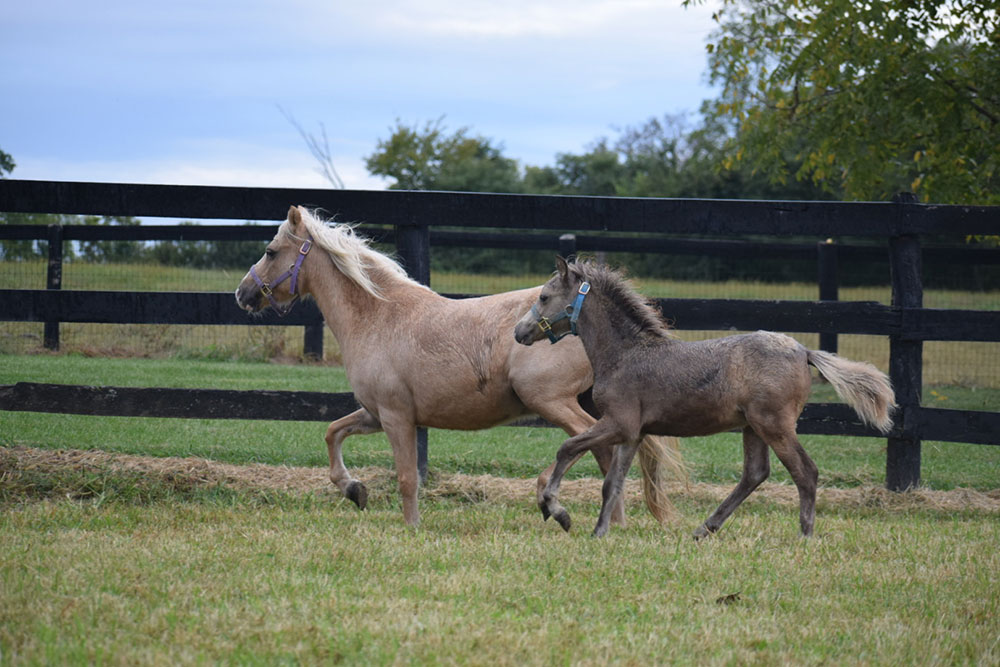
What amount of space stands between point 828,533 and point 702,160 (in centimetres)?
3802

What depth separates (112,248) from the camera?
13945 mm

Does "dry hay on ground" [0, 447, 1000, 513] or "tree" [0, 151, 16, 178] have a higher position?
"tree" [0, 151, 16, 178]

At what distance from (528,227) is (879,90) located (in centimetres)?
721

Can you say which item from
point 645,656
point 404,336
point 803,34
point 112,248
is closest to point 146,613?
point 645,656

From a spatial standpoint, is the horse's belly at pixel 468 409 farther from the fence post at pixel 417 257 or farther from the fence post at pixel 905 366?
the fence post at pixel 905 366

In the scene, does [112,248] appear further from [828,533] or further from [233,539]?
[828,533]

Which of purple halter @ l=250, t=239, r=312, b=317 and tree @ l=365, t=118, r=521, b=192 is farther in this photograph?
tree @ l=365, t=118, r=521, b=192

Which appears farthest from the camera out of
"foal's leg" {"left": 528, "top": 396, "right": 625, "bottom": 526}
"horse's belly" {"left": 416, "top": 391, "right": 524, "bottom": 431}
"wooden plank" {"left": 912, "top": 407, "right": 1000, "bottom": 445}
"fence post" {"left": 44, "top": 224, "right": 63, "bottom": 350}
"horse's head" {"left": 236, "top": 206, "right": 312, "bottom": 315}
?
"fence post" {"left": 44, "top": 224, "right": 63, "bottom": 350}

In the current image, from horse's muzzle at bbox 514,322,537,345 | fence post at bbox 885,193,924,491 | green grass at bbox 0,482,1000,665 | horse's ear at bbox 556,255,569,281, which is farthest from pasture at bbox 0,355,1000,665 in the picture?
horse's ear at bbox 556,255,569,281

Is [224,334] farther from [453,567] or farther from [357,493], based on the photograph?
[453,567]

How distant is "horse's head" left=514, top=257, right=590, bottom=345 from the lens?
5738 mm

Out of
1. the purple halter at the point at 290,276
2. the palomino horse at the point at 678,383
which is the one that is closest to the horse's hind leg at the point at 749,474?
the palomino horse at the point at 678,383

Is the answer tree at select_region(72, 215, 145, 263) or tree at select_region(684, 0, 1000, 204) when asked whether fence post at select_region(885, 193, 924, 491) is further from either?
tree at select_region(72, 215, 145, 263)

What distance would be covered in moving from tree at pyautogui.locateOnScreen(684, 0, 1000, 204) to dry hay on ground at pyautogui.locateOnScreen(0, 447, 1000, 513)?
6125 millimetres
